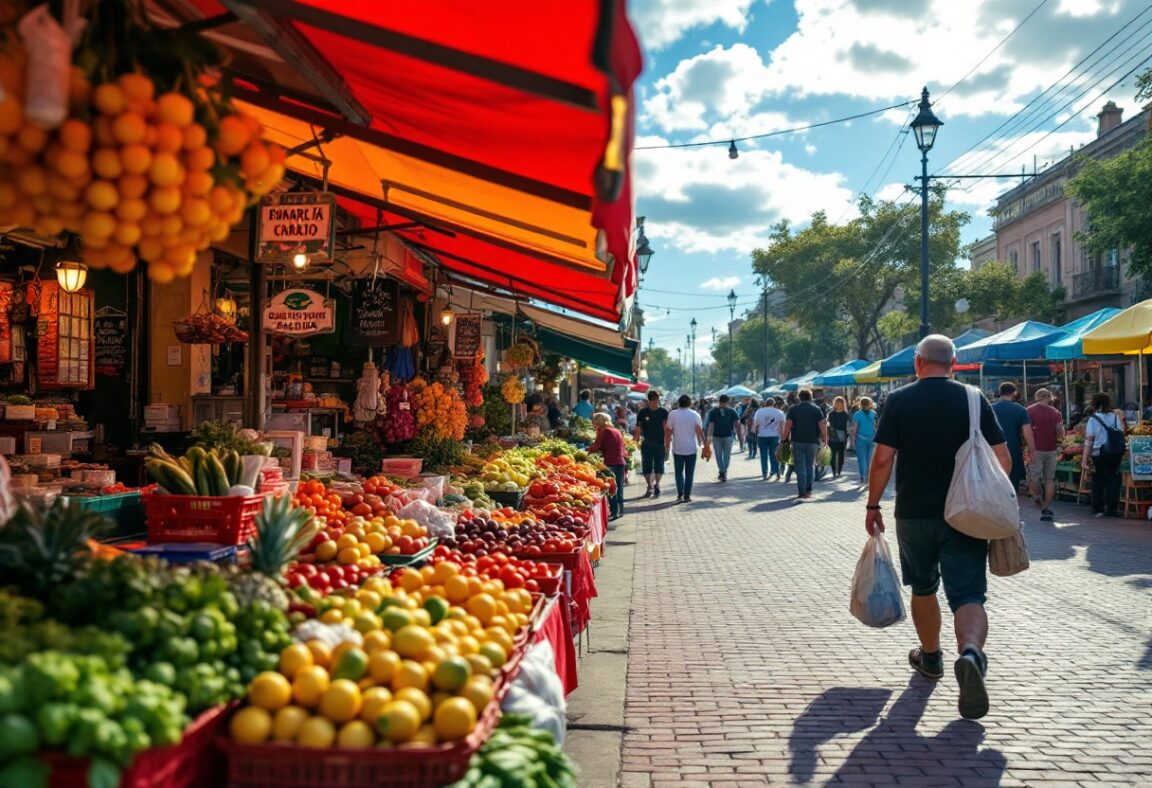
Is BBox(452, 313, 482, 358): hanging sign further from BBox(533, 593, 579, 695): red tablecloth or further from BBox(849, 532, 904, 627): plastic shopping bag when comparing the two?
Answer: BBox(849, 532, 904, 627): plastic shopping bag

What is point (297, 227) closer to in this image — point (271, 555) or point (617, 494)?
point (271, 555)

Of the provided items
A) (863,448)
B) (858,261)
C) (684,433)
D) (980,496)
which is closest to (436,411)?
(684,433)

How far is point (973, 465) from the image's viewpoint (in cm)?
545

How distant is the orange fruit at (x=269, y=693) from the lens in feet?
9.23

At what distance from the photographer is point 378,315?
10.6m

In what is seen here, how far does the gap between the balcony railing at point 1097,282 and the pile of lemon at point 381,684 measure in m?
35.6

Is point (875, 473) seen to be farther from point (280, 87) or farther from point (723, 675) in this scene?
point (280, 87)

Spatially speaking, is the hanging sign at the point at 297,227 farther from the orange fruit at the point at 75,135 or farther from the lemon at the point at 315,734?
the lemon at the point at 315,734

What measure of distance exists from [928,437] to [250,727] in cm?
448

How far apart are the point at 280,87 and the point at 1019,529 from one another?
200 inches

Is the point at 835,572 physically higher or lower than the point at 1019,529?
lower

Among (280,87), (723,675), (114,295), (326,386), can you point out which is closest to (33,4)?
(280,87)

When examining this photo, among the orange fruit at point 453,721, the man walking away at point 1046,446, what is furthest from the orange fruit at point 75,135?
the man walking away at point 1046,446

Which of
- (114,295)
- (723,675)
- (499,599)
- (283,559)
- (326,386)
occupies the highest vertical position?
(114,295)
